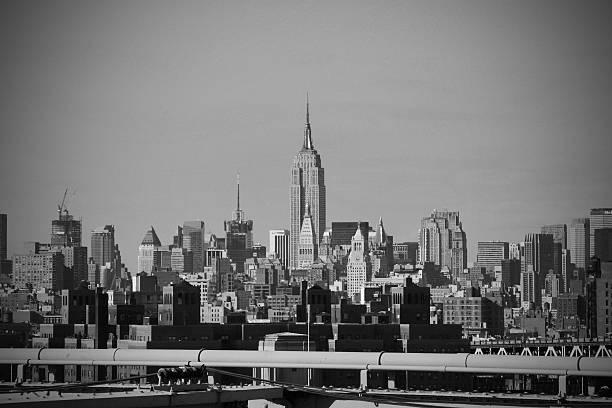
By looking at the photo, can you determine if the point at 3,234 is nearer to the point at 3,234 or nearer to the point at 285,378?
the point at 3,234

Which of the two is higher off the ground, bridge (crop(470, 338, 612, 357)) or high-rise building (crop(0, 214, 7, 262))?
high-rise building (crop(0, 214, 7, 262))

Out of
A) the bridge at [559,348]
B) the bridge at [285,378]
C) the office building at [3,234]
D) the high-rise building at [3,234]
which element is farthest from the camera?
the high-rise building at [3,234]

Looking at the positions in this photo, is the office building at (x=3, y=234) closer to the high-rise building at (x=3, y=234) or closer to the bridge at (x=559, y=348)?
the high-rise building at (x=3, y=234)

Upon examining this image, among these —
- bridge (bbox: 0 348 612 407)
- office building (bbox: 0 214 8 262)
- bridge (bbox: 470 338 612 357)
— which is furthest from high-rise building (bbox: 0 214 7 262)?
bridge (bbox: 0 348 612 407)

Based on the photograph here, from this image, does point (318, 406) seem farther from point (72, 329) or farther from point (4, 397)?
point (72, 329)

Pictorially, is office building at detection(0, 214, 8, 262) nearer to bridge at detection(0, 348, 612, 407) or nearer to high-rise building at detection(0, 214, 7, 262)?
high-rise building at detection(0, 214, 7, 262)

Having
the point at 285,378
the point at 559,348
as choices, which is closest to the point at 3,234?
the point at 559,348

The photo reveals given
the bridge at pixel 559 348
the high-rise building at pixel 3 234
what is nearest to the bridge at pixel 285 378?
the bridge at pixel 559 348

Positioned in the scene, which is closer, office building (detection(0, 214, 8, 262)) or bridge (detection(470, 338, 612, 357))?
bridge (detection(470, 338, 612, 357))
